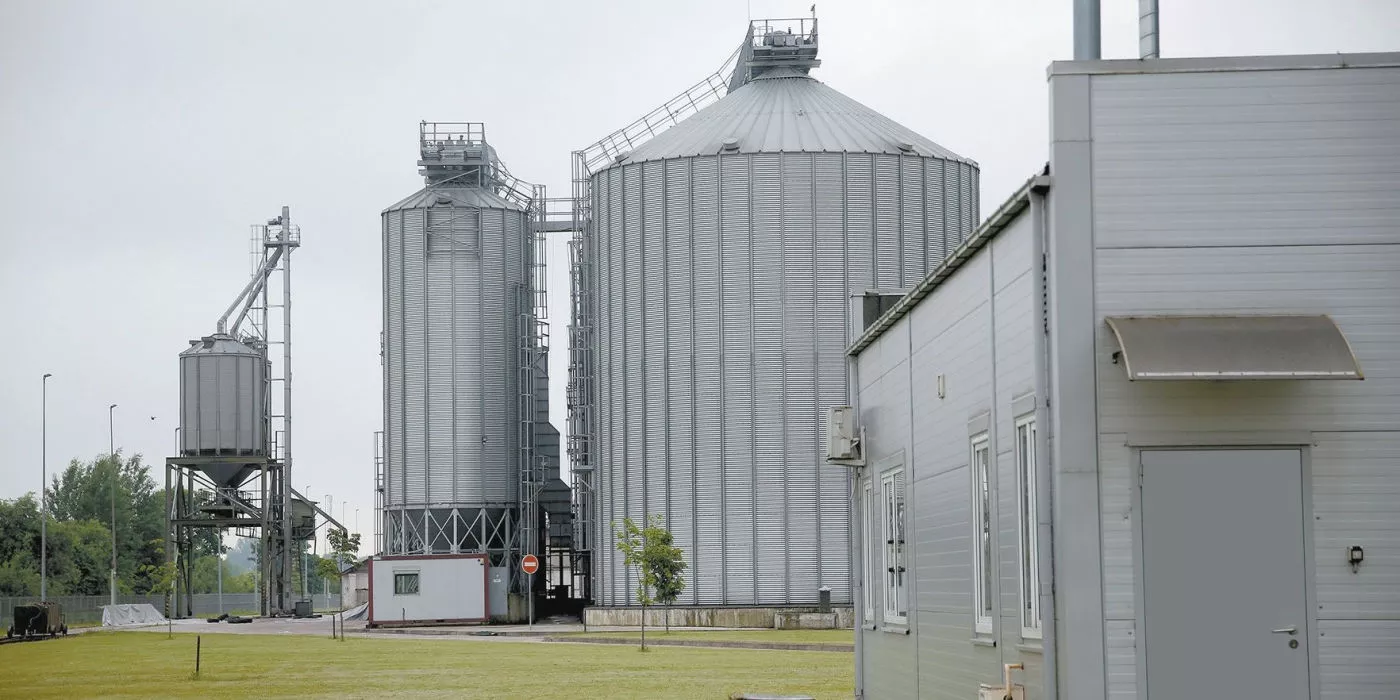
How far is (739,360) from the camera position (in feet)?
221

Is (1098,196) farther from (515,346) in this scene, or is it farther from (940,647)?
(515,346)

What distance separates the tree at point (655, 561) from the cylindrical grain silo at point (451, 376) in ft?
48.8

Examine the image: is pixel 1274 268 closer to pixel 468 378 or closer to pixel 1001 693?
pixel 1001 693

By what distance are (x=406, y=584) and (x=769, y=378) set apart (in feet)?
65.5

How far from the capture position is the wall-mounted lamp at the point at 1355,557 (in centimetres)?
1378

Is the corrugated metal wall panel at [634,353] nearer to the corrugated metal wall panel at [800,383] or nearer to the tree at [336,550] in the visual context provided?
the corrugated metal wall panel at [800,383]

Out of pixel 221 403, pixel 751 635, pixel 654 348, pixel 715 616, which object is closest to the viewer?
pixel 751 635

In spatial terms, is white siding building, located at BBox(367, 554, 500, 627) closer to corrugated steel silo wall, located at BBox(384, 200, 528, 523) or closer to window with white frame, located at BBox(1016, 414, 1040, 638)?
corrugated steel silo wall, located at BBox(384, 200, 528, 523)

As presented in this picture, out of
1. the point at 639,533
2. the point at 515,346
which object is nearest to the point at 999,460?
the point at 639,533

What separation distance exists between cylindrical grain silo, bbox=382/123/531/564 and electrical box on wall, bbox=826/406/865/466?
184 feet

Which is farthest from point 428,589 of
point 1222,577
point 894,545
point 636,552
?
point 1222,577

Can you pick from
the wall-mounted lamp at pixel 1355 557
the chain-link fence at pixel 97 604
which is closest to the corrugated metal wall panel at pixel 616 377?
the chain-link fence at pixel 97 604

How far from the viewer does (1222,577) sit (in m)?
13.8

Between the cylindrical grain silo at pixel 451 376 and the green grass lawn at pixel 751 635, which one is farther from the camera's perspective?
the cylindrical grain silo at pixel 451 376
